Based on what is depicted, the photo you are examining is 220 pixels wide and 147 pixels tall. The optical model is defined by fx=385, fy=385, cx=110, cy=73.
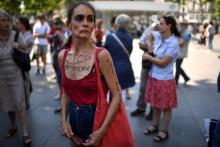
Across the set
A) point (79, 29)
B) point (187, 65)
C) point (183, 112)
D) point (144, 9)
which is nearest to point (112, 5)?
point (144, 9)

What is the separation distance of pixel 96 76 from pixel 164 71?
113 inches

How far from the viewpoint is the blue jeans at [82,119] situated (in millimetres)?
2775

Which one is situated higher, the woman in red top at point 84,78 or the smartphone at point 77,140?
the woman in red top at point 84,78

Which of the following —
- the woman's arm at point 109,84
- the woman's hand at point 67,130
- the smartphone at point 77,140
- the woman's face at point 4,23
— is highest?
the woman's face at point 4,23

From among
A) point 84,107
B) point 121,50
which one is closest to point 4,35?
point 121,50

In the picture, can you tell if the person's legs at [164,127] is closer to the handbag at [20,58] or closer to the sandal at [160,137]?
the sandal at [160,137]

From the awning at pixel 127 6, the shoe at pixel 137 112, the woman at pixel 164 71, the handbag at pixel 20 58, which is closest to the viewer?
the handbag at pixel 20 58

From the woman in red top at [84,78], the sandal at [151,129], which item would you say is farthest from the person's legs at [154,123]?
the woman in red top at [84,78]

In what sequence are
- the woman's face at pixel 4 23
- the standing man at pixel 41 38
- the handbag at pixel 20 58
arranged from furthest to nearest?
the standing man at pixel 41 38, the handbag at pixel 20 58, the woman's face at pixel 4 23

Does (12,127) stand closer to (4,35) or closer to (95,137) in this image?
(4,35)

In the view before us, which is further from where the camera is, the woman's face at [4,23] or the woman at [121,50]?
the woman at [121,50]

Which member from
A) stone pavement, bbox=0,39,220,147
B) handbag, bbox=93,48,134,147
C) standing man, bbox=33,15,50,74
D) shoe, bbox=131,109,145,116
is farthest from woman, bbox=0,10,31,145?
standing man, bbox=33,15,50,74

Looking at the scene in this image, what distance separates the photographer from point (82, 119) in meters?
2.81

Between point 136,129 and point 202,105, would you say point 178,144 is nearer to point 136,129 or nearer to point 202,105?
point 136,129
